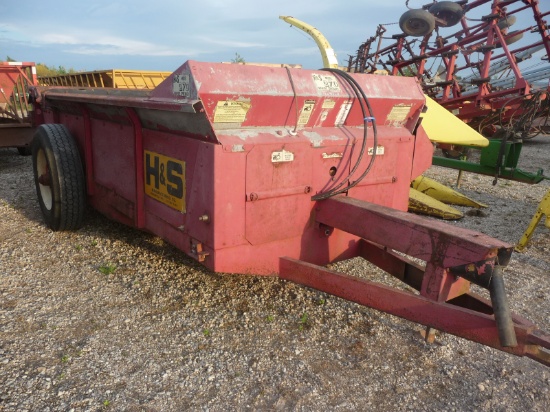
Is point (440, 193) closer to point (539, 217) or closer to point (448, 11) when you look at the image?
point (539, 217)

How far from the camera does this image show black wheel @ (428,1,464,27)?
1063 centimetres

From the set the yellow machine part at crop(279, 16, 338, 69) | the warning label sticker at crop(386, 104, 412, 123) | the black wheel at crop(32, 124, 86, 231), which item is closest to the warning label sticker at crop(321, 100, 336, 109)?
the warning label sticker at crop(386, 104, 412, 123)

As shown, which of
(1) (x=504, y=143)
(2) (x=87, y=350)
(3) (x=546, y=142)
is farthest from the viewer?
(3) (x=546, y=142)

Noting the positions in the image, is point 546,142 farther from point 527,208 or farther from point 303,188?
point 303,188

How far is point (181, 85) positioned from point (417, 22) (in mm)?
9055

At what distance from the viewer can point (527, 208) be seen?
580 cm

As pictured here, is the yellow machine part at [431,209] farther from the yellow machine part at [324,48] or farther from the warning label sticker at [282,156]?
the warning label sticker at [282,156]

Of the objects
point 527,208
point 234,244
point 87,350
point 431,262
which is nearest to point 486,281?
point 431,262

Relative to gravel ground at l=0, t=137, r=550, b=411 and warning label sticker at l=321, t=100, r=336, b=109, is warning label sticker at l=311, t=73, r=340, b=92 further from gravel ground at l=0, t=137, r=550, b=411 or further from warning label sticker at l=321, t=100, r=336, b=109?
gravel ground at l=0, t=137, r=550, b=411

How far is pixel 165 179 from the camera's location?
111 inches

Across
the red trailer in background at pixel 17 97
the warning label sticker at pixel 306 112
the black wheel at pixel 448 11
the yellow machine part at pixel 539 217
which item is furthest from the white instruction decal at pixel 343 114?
the black wheel at pixel 448 11

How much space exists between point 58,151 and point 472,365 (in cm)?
333

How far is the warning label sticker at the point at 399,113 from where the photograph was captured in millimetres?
3092

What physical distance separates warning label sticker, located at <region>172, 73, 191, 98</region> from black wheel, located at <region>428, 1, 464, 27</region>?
10.2 m
